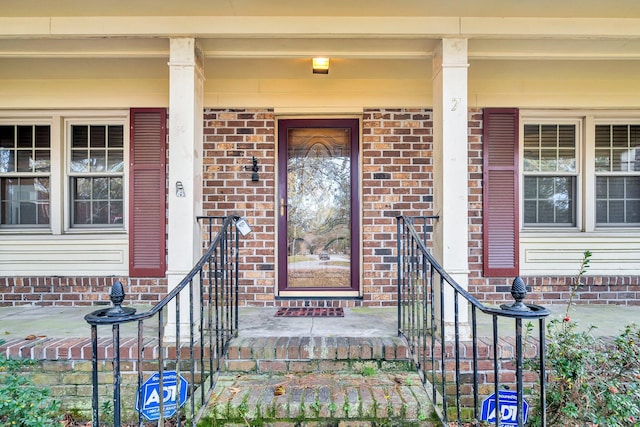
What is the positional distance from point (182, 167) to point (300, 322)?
1521 mm

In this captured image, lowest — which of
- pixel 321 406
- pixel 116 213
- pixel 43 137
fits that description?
pixel 321 406

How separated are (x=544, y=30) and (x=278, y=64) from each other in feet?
6.77

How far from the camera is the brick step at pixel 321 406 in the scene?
7.00 feet

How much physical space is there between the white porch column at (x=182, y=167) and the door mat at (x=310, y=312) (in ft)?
3.22

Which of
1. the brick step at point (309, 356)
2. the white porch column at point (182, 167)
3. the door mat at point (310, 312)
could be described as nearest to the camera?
the brick step at point (309, 356)

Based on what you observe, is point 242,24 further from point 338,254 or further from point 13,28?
point 338,254

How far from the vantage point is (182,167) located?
8.87 feet

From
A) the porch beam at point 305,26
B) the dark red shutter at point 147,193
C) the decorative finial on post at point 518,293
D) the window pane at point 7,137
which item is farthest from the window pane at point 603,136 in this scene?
the window pane at point 7,137

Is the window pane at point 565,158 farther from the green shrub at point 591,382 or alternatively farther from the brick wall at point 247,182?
the brick wall at point 247,182

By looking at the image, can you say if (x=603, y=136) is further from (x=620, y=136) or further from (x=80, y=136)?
(x=80, y=136)

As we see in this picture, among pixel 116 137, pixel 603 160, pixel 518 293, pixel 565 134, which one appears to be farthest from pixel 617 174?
pixel 116 137

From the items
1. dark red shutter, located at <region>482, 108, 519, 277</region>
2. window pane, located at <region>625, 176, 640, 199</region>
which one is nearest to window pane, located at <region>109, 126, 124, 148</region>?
dark red shutter, located at <region>482, 108, 519, 277</region>

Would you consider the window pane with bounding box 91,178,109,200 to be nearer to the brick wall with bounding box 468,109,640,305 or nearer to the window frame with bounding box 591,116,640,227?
the brick wall with bounding box 468,109,640,305

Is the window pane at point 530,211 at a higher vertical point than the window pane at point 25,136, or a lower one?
lower
